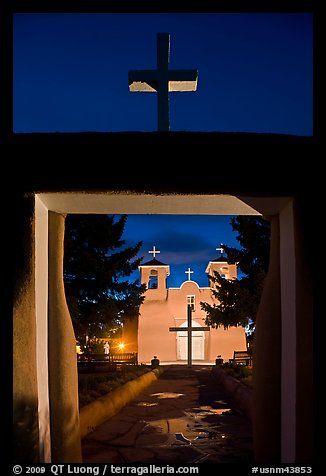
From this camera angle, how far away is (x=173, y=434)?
28.8 feet

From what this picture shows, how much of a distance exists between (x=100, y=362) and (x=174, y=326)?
15.1m

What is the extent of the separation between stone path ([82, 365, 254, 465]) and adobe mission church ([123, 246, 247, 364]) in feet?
61.1

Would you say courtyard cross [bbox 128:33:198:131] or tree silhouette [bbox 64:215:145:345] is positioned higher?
courtyard cross [bbox 128:33:198:131]

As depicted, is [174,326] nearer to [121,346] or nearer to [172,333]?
[172,333]

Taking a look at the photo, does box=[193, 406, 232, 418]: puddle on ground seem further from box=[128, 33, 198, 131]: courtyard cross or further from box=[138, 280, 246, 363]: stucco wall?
box=[138, 280, 246, 363]: stucco wall

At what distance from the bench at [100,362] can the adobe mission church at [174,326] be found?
9515 millimetres

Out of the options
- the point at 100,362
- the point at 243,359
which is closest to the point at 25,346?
the point at 100,362

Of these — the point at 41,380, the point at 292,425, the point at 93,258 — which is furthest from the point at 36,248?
the point at 93,258

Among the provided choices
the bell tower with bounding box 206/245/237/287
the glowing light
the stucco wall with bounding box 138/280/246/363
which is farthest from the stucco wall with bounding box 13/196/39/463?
the glowing light

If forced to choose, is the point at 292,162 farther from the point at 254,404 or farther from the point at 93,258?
the point at 93,258

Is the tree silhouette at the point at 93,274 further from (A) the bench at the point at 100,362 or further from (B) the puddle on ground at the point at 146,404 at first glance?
(B) the puddle on ground at the point at 146,404

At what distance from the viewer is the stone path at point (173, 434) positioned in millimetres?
7172

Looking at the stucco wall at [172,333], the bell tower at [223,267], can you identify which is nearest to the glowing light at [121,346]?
the stucco wall at [172,333]

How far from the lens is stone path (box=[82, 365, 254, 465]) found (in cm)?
717
